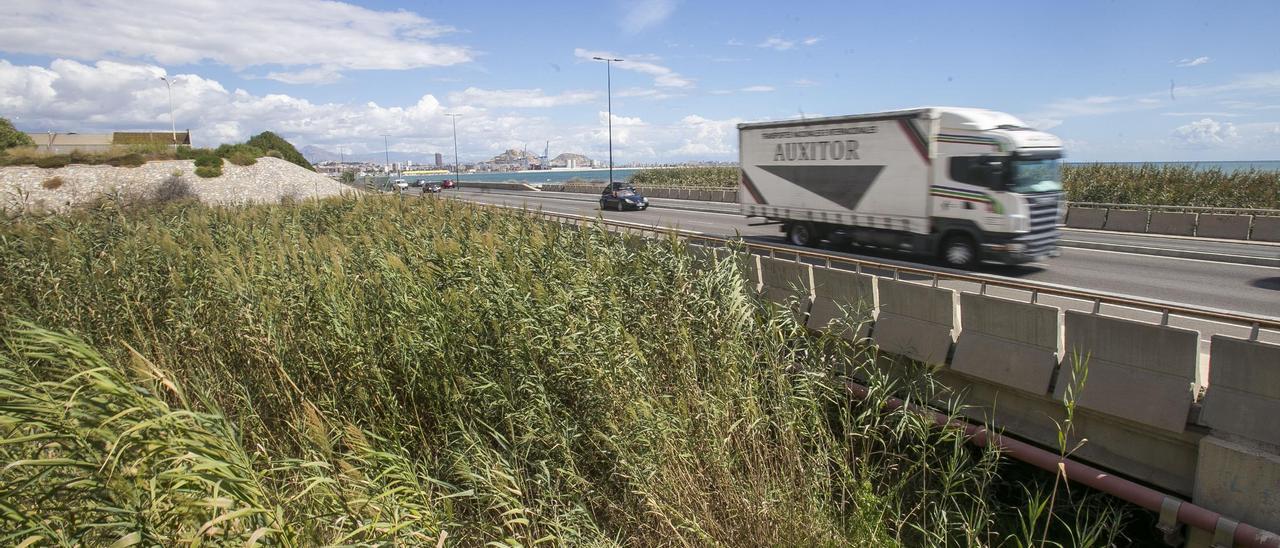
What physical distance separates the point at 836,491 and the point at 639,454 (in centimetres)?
209

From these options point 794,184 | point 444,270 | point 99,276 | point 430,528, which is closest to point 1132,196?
point 794,184

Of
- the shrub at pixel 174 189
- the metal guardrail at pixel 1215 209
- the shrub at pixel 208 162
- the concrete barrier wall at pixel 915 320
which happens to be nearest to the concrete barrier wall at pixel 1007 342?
the concrete barrier wall at pixel 915 320

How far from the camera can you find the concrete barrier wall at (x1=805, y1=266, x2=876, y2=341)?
8969 millimetres

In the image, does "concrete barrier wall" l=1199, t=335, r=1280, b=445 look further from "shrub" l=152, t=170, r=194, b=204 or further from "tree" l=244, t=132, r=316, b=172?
"tree" l=244, t=132, r=316, b=172

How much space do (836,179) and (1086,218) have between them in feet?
35.4

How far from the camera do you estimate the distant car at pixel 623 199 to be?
33938mm

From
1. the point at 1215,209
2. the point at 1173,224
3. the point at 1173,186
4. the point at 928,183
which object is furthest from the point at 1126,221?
the point at 928,183

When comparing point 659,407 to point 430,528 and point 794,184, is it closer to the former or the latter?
point 430,528

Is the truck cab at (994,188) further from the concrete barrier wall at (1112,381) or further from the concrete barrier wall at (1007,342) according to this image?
the concrete barrier wall at (1007,342)

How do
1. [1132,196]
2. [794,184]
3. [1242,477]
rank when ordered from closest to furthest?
[1242,477] → [794,184] → [1132,196]

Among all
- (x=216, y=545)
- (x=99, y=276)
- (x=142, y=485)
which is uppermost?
(x=99, y=276)

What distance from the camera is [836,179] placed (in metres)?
17.7

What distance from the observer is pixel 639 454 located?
6.02 metres

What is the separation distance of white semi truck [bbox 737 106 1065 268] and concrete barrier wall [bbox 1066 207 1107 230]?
28.9 feet
